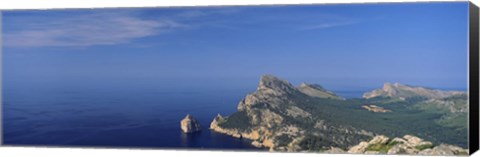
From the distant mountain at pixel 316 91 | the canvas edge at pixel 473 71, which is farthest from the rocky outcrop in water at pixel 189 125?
the canvas edge at pixel 473 71

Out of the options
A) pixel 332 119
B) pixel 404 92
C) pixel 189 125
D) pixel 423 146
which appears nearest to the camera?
pixel 423 146

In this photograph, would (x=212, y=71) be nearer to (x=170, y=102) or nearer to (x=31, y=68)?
(x=170, y=102)

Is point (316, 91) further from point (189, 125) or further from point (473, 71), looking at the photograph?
point (473, 71)

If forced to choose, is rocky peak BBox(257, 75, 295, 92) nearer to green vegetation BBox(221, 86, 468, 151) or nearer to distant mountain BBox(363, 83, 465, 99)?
green vegetation BBox(221, 86, 468, 151)

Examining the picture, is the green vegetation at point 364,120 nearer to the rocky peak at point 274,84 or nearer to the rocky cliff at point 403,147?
the rocky cliff at point 403,147

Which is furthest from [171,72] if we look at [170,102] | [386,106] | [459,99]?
[459,99]

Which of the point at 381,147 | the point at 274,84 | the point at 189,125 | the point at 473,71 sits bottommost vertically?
the point at 381,147


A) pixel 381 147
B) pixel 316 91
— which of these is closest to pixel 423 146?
pixel 381 147
